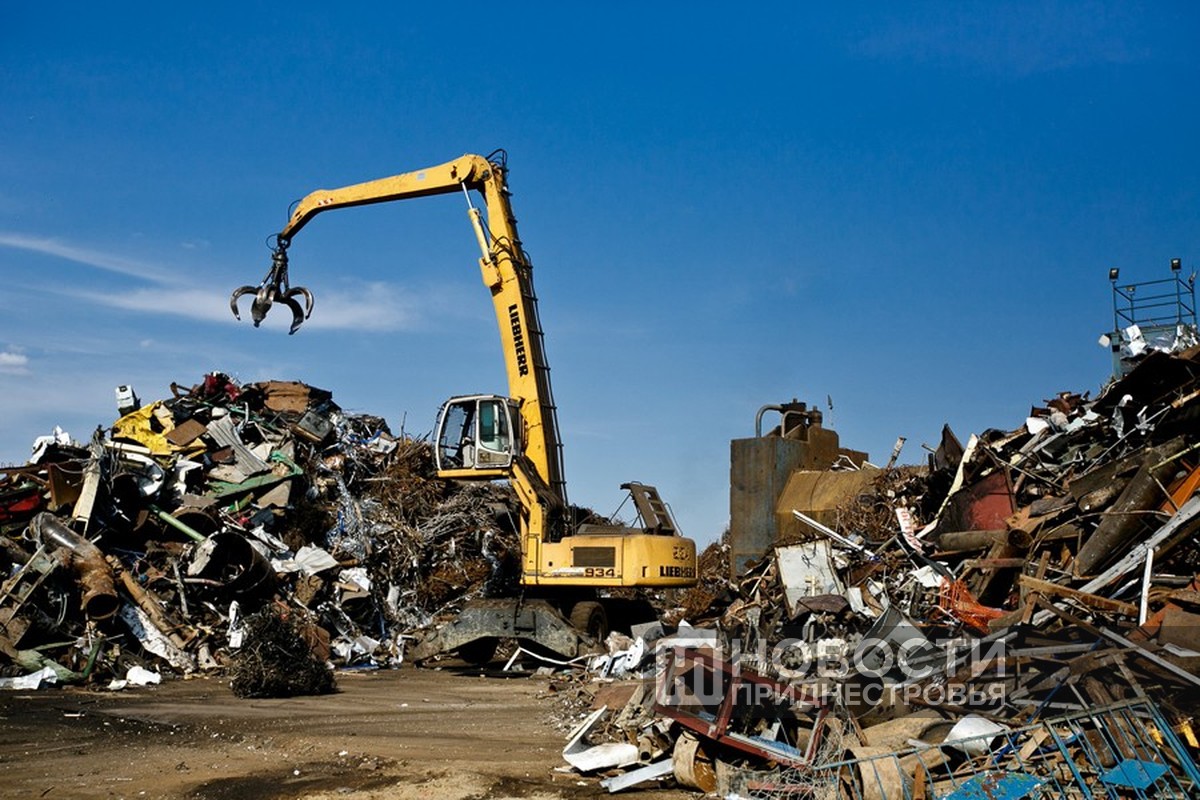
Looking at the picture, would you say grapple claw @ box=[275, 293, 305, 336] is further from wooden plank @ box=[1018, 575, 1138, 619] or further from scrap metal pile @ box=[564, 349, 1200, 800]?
wooden plank @ box=[1018, 575, 1138, 619]

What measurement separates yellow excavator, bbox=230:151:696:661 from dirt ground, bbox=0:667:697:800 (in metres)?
1.50

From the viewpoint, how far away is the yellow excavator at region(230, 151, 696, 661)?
12844mm

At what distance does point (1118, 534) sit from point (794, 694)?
4110mm

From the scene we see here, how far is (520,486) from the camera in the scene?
43.5 ft

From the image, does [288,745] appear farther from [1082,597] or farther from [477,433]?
[1082,597]

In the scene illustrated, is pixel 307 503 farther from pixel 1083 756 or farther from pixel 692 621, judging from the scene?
pixel 1083 756

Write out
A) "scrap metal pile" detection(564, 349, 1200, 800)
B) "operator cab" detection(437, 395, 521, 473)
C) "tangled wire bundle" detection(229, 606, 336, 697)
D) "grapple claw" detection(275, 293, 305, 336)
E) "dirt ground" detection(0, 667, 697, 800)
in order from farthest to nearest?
"grapple claw" detection(275, 293, 305, 336), "operator cab" detection(437, 395, 521, 473), "tangled wire bundle" detection(229, 606, 336, 697), "dirt ground" detection(0, 667, 697, 800), "scrap metal pile" detection(564, 349, 1200, 800)

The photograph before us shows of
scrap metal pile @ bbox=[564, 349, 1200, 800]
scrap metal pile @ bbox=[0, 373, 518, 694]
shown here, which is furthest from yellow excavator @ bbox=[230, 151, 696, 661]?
scrap metal pile @ bbox=[0, 373, 518, 694]

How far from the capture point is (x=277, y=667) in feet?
35.7

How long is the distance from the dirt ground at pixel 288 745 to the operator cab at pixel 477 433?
9.25ft

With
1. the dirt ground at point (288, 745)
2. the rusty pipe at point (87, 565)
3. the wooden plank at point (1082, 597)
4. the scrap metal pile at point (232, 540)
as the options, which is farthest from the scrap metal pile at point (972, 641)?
the rusty pipe at point (87, 565)

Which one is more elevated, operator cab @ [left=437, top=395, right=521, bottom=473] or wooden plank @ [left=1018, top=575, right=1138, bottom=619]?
operator cab @ [left=437, top=395, right=521, bottom=473]

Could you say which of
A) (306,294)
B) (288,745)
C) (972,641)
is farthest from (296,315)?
(972,641)

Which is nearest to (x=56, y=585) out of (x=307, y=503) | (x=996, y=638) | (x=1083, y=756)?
(x=307, y=503)
